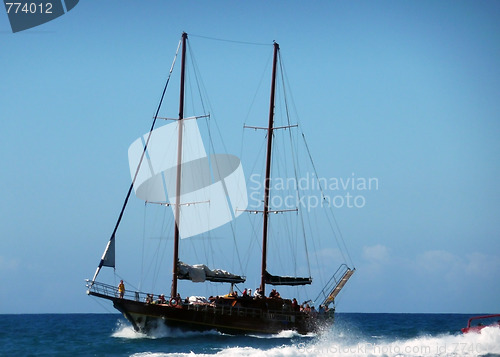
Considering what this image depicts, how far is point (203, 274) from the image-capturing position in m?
58.3

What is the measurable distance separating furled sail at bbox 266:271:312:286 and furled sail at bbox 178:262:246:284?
2.47 m

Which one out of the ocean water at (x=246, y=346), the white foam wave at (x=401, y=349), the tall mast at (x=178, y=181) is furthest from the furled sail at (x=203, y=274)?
the white foam wave at (x=401, y=349)

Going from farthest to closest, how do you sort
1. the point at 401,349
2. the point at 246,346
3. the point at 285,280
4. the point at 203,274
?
the point at 285,280
the point at 203,274
the point at 246,346
the point at 401,349

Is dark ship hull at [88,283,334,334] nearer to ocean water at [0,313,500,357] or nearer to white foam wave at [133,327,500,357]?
ocean water at [0,313,500,357]

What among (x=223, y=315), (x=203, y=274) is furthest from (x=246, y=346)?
(x=203, y=274)

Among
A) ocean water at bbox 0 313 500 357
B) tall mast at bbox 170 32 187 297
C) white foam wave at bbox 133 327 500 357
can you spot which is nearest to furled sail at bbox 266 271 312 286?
ocean water at bbox 0 313 500 357

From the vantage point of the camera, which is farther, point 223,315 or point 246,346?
point 223,315

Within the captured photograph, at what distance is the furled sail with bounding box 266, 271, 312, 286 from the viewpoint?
62.0 m

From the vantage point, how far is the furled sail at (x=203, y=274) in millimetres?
57688

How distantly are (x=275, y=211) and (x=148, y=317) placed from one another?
13.6 meters

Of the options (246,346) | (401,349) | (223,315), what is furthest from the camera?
(223,315)

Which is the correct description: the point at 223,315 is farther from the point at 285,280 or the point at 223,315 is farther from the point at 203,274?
the point at 285,280

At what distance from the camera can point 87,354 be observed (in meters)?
49.1

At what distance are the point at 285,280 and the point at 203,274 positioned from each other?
24.7 ft
